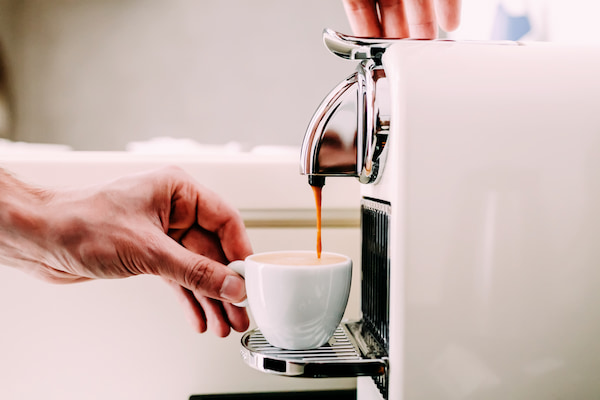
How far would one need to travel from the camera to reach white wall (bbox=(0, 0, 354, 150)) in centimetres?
82

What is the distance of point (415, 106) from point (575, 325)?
180mm

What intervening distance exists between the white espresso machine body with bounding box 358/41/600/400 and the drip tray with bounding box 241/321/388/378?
0.02 metres

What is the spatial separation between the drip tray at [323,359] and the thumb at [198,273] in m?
0.04

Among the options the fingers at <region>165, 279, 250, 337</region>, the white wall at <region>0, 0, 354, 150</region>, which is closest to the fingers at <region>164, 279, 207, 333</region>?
the fingers at <region>165, 279, 250, 337</region>

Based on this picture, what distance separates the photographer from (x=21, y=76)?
824 mm

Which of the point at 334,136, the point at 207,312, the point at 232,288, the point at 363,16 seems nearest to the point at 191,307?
the point at 207,312

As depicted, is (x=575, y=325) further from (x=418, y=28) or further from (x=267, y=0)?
(x=267, y=0)

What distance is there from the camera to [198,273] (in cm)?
38

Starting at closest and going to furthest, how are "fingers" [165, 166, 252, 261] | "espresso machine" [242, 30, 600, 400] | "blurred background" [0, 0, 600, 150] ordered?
1. "espresso machine" [242, 30, 600, 400]
2. "fingers" [165, 166, 252, 261]
3. "blurred background" [0, 0, 600, 150]

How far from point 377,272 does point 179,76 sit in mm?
581

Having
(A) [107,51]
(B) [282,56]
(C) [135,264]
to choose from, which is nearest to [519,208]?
(C) [135,264]

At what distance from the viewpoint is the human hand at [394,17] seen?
0.56 metres

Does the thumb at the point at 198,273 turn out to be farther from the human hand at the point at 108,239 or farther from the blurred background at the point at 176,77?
the blurred background at the point at 176,77

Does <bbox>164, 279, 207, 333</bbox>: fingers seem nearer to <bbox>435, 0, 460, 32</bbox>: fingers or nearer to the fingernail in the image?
the fingernail
